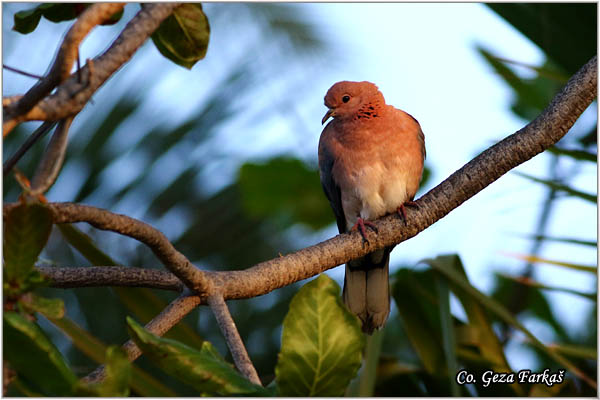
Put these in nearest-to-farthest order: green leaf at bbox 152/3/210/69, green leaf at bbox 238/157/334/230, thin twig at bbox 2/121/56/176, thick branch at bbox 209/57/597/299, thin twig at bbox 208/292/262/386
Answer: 1. thin twig at bbox 2/121/56/176
2. thin twig at bbox 208/292/262/386
3. green leaf at bbox 152/3/210/69
4. thick branch at bbox 209/57/597/299
5. green leaf at bbox 238/157/334/230

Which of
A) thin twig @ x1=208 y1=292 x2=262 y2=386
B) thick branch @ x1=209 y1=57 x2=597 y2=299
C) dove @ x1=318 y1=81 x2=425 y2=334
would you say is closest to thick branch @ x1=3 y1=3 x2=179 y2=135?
thin twig @ x1=208 y1=292 x2=262 y2=386

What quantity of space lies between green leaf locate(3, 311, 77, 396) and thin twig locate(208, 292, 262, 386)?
1.27 ft

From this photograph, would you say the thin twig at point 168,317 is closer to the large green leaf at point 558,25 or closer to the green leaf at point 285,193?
the large green leaf at point 558,25

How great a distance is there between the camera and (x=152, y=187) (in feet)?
12.9

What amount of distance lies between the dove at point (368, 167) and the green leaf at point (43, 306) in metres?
1.77

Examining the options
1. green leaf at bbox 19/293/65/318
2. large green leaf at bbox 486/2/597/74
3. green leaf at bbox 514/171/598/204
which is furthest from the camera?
large green leaf at bbox 486/2/597/74

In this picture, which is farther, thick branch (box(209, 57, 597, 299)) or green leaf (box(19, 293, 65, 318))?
thick branch (box(209, 57, 597, 299))

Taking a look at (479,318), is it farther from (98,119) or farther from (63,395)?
(98,119)

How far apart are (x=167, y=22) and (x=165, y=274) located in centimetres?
64

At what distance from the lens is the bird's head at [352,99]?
3.08m

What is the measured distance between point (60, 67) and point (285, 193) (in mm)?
2863

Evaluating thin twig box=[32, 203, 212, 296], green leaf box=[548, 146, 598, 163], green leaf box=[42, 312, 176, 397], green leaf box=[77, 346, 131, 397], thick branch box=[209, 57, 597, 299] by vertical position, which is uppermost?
green leaf box=[548, 146, 598, 163]

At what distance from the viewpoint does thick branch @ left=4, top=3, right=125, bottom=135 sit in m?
1.17

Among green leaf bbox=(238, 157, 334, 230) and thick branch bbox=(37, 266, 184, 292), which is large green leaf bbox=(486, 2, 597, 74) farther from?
thick branch bbox=(37, 266, 184, 292)
